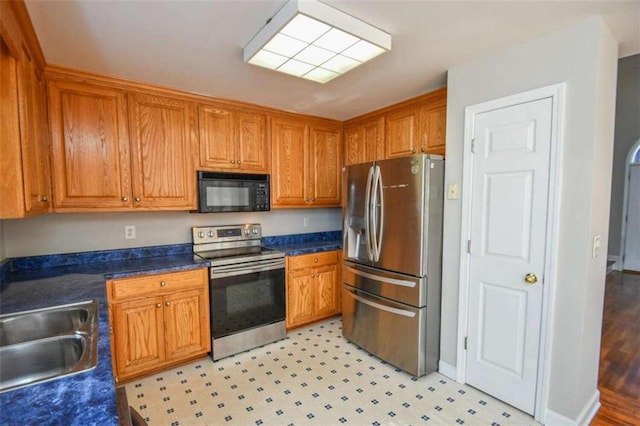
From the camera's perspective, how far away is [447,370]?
241cm

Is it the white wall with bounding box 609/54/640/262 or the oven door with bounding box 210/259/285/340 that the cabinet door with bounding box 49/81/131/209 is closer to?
the oven door with bounding box 210/259/285/340

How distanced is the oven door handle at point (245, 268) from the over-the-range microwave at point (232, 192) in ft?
1.77

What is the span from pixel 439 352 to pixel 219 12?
2.77 metres

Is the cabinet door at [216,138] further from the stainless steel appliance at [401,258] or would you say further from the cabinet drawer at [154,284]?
the stainless steel appliance at [401,258]

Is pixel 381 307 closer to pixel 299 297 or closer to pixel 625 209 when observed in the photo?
pixel 299 297

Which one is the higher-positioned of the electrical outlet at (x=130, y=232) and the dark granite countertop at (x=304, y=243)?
the electrical outlet at (x=130, y=232)

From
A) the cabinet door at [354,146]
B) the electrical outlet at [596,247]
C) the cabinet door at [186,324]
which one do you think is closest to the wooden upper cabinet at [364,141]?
the cabinet door at [354,146]

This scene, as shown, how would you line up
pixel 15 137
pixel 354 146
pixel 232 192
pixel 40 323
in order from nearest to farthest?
1. pixel 15 137
2. pixel 40 323
3. pixel 232 192
4. pixel 354 146

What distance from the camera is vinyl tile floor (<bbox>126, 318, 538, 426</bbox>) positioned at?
6.44 feet

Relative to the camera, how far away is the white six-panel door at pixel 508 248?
187 centimetres

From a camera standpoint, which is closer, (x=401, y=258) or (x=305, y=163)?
(x=401, y=258)

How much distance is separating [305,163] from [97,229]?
2046 mm

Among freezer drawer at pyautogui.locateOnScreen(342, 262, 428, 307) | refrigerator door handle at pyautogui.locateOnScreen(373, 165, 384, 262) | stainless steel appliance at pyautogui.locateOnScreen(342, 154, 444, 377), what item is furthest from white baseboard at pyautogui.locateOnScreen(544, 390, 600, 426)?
refrigerator door handle at pyautogui.locateOnScreen(373, 165, 384, 262)

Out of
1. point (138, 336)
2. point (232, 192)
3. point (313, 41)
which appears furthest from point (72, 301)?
point (313, 41)
